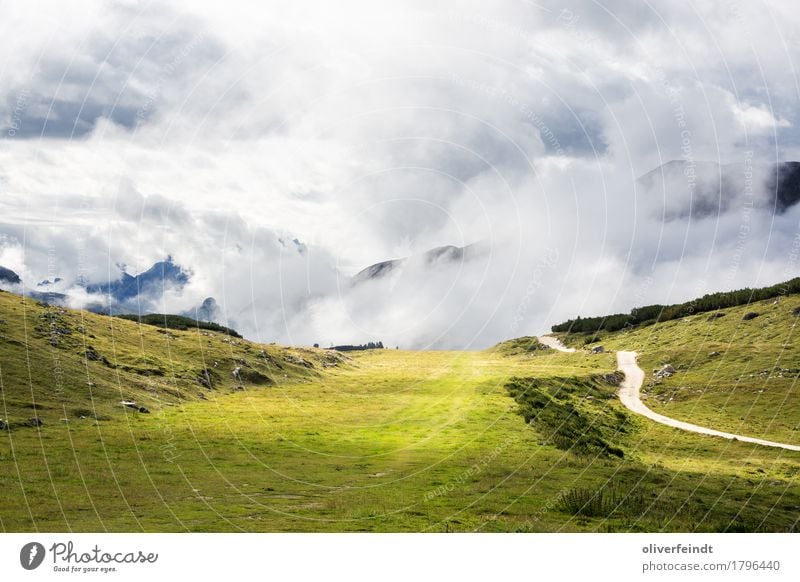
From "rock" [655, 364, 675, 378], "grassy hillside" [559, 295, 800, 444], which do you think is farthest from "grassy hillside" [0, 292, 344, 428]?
"rock" [655, 364, 675, 378]

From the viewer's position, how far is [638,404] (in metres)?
105

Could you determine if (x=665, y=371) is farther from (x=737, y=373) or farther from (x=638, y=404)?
(x=638, y=404)

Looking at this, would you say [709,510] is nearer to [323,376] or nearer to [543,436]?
[543,436]

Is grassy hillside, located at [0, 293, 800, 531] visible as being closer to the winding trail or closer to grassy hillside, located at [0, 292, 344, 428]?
grassy hillside, located at [0, 292, 344, 428]

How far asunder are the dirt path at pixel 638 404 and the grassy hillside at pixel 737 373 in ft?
7.10

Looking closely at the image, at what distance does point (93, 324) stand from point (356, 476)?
2432 inches

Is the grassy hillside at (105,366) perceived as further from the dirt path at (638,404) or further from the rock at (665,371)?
the rock at (665,371)

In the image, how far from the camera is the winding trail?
78.6m

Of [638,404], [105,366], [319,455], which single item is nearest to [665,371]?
[638,404]

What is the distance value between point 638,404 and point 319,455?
2943 inches

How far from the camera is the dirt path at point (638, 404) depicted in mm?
78875

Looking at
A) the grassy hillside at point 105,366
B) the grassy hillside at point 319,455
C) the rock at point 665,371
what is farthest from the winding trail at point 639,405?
the grassy hillside at point 105,366

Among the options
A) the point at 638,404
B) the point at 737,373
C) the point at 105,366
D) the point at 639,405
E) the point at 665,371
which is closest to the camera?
the point at 105,366

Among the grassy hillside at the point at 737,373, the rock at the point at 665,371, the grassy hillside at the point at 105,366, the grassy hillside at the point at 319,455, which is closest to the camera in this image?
the grassy hillside at the point at 319,455
